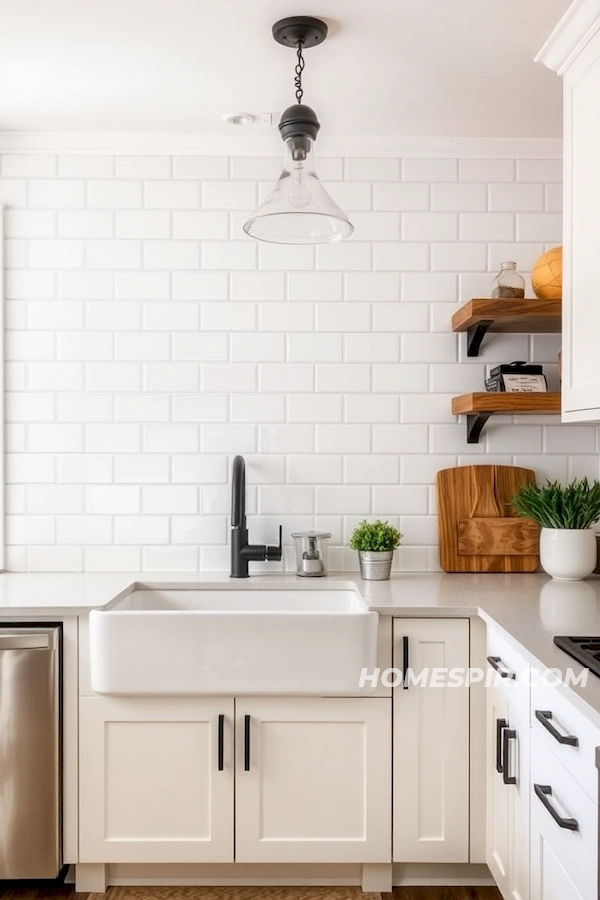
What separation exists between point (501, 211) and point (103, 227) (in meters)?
1.40

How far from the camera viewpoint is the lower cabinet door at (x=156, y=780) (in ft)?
7.41

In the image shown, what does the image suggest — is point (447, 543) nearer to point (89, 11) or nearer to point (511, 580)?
point (511, 580)

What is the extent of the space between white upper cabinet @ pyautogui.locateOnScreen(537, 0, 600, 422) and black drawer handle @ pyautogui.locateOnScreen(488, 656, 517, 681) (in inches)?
26.4

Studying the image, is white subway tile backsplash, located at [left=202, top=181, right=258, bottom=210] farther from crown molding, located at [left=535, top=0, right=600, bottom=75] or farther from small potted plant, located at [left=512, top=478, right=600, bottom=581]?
small potted plant, located at [left=512, top=478, right=600, bottom=581]

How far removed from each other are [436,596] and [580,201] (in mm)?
1168

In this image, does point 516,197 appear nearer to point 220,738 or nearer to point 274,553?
point 274,553

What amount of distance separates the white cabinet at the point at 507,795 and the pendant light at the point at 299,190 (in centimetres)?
128

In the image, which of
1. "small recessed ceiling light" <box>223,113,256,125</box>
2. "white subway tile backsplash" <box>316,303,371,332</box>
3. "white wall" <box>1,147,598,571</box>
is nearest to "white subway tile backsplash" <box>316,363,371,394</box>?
"white wall" <box>1,147,598,571</box>

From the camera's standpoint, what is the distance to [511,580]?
2727mm

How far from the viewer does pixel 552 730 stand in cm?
159

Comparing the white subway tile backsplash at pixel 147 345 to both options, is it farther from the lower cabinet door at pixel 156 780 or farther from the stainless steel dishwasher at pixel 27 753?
the lower cabinet door at pixel 156 780

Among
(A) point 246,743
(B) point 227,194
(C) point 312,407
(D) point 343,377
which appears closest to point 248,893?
(A) point 246,743

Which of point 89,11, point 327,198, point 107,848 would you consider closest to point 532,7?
point 327,198

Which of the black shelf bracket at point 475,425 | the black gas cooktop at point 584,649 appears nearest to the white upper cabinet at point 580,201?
the black shelf bracket at point 475,425
